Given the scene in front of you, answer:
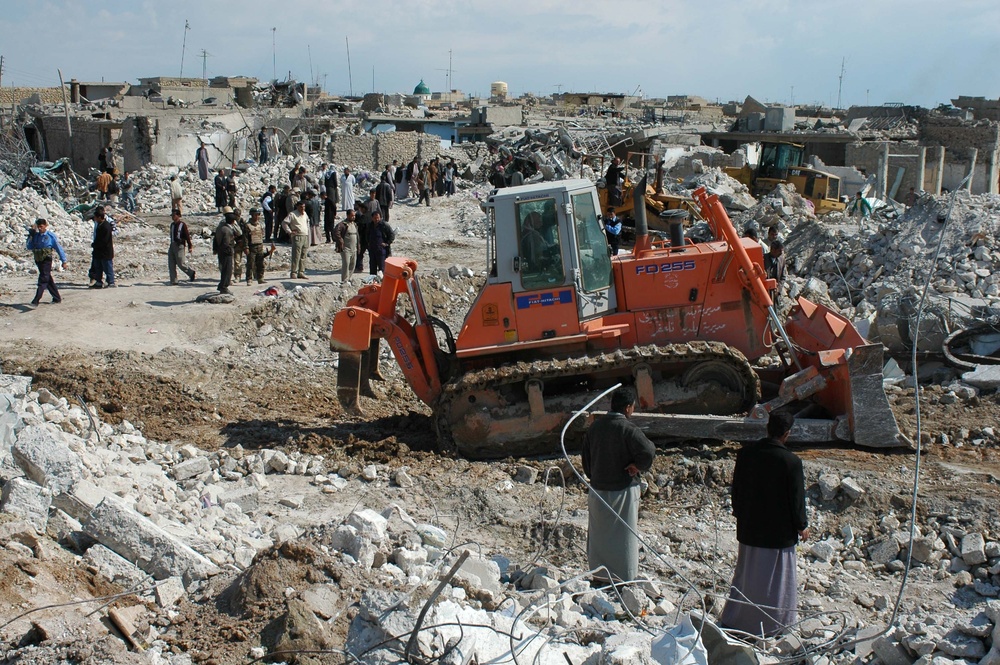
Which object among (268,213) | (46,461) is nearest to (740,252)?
(46,461)

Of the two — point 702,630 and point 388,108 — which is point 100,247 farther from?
point 388,108

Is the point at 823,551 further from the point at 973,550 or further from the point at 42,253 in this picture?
the point at 42,253

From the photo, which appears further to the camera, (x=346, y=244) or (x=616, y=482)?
(x=346, y=244)

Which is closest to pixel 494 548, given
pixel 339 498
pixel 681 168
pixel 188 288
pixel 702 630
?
pixel 339 498

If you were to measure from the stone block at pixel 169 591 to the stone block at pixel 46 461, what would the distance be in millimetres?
1666

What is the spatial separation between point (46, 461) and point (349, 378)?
2.83m

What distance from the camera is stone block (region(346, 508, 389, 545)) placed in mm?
6281

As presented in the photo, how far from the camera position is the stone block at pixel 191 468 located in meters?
8.33

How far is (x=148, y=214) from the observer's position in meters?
24.2

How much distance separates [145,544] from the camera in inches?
237

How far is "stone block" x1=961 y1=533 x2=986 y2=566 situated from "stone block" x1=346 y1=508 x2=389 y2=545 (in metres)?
3.98

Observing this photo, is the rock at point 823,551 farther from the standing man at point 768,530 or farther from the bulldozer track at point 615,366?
the bulldozer track at point 615,366

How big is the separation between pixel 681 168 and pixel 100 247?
1756cm

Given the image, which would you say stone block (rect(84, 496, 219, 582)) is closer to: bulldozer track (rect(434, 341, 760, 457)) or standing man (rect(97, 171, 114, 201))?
bulldozer track (rect(434, 341, 760, 457))
